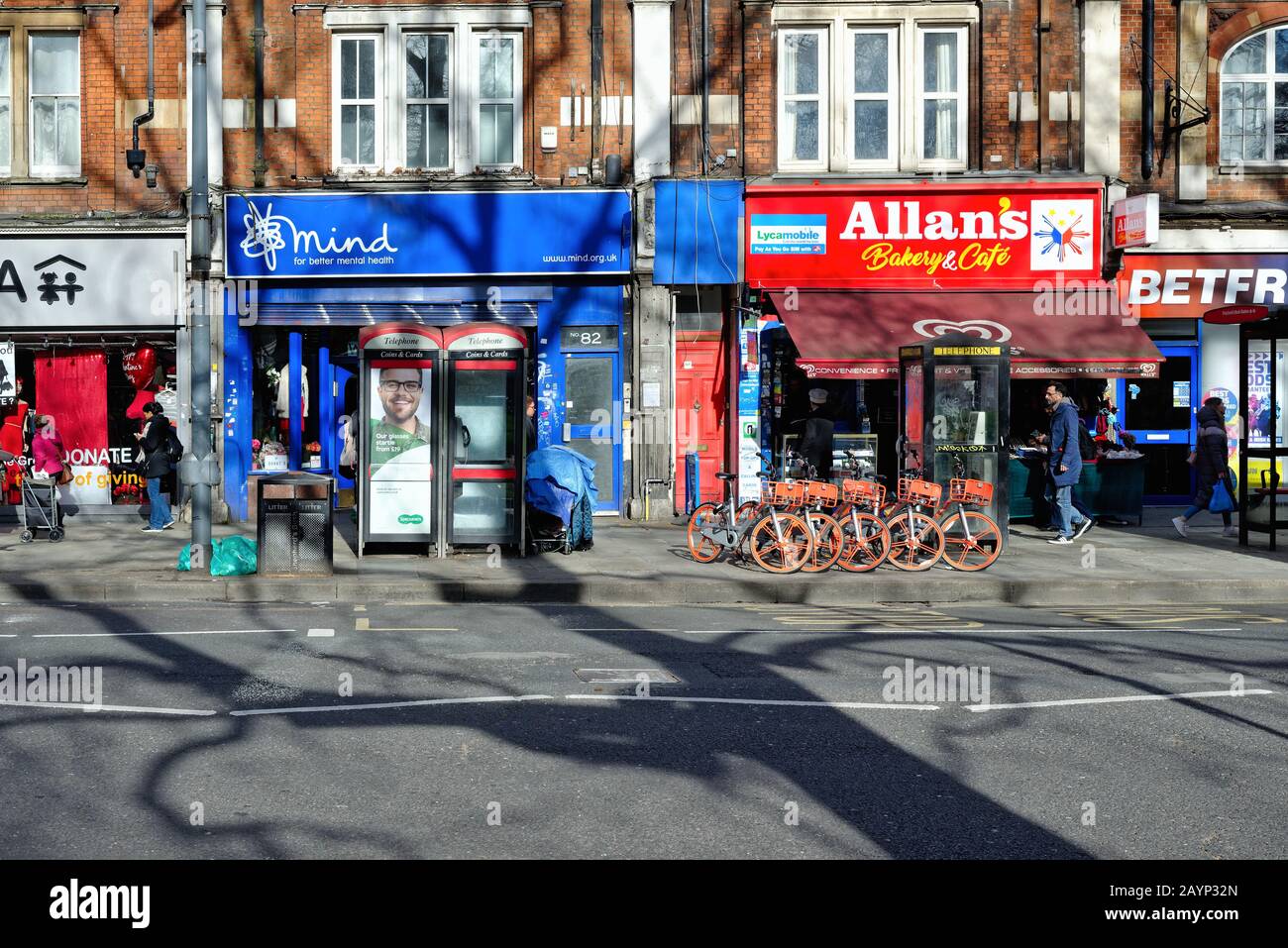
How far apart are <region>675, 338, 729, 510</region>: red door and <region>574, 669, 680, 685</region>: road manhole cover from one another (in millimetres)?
11771

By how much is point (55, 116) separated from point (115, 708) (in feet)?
51.6

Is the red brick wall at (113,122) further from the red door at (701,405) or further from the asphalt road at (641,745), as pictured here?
the asphalt road at (641,745)

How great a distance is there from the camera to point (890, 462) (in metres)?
20.8

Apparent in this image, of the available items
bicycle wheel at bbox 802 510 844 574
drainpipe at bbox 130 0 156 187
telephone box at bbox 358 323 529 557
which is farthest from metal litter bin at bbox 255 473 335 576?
drainpipe at bbox 130 0 156 187

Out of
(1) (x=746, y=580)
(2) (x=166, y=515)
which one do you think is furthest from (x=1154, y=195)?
(2) (x=166, y=515)

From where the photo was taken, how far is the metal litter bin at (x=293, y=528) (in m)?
13.7

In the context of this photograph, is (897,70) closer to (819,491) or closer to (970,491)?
(970,491)

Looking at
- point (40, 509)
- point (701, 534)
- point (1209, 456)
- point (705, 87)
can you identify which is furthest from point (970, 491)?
point (40, 509)

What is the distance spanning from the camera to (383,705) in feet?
24.8

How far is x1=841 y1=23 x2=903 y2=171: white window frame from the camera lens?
67.2 ft

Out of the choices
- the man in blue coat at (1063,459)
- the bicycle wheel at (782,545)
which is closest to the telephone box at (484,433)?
the bicycle wheel at (782,545)

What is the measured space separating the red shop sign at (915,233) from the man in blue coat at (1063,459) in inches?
147

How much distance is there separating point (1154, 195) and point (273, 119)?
40.5ft
